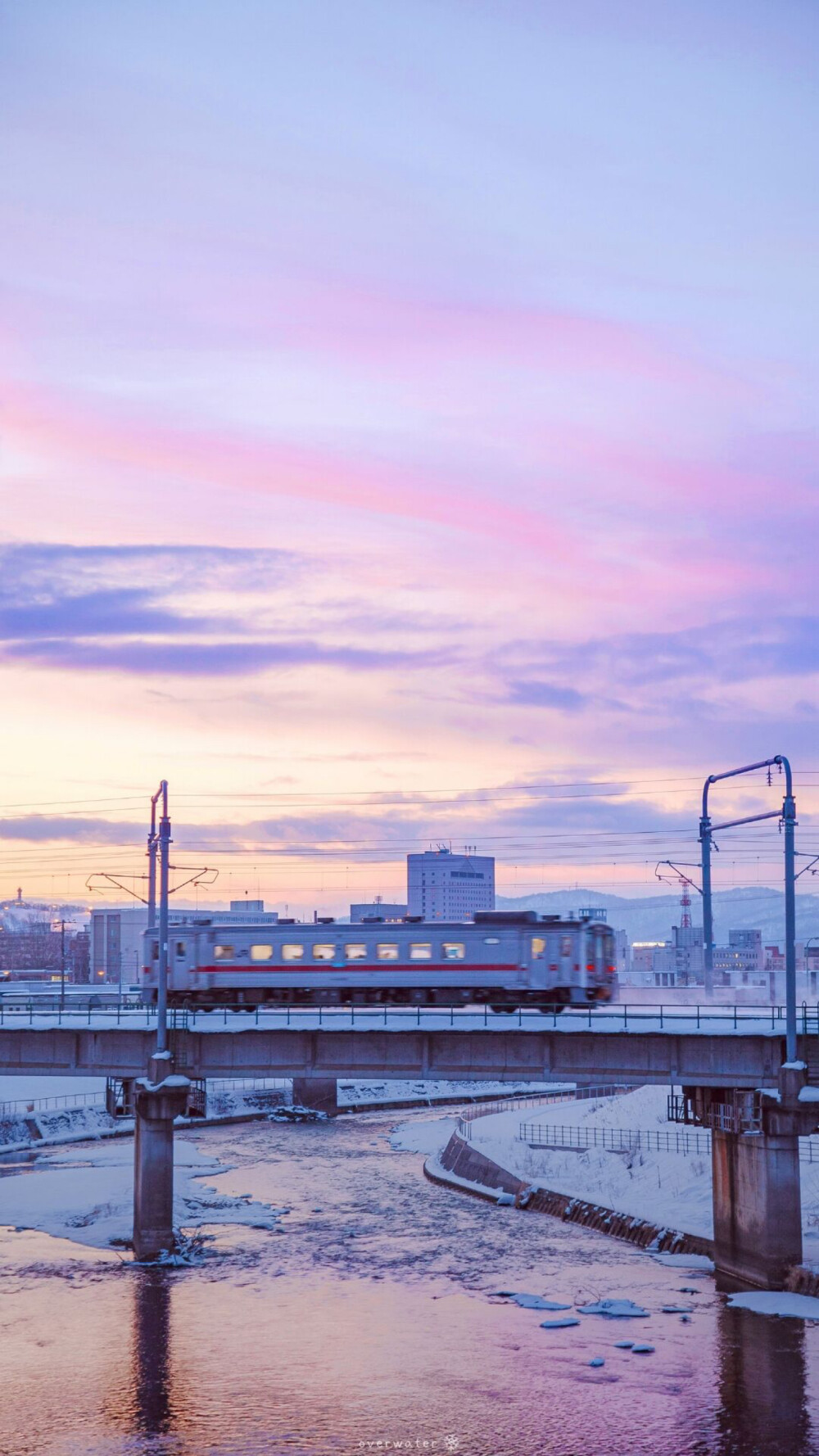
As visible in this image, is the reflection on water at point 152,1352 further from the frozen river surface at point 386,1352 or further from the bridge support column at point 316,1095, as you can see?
the bridge support column at point 316,1095

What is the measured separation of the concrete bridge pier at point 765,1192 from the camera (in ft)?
161

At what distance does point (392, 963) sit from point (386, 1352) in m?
26.0

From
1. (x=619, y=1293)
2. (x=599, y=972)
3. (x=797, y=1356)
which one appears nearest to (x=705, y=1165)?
(x=599, y=972)

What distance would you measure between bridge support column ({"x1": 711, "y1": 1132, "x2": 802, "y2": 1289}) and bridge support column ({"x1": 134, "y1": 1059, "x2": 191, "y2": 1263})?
21126mm

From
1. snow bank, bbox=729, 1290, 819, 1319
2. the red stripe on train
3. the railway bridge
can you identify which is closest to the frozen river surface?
snow bank, bbox=729, 1290, 819, 1319

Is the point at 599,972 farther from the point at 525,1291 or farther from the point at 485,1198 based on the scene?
the point at 525,1291

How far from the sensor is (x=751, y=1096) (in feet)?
168

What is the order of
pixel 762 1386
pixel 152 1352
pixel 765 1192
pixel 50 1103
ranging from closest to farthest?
pixel 762 1386
pixel 152 1352
pixel 765 1192
pixel 50 1103

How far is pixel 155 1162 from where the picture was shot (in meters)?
55.9

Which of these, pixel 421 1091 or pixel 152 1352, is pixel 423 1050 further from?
pixel 421 1091

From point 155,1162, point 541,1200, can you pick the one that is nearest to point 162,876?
point 155,1162

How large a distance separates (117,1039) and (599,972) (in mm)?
21706

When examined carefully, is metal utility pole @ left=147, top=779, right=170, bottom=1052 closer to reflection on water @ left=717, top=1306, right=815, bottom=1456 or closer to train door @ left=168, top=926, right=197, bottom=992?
train door @ left=168, top=926, right=197, bottom=992

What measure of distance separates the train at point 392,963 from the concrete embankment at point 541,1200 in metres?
8.22
